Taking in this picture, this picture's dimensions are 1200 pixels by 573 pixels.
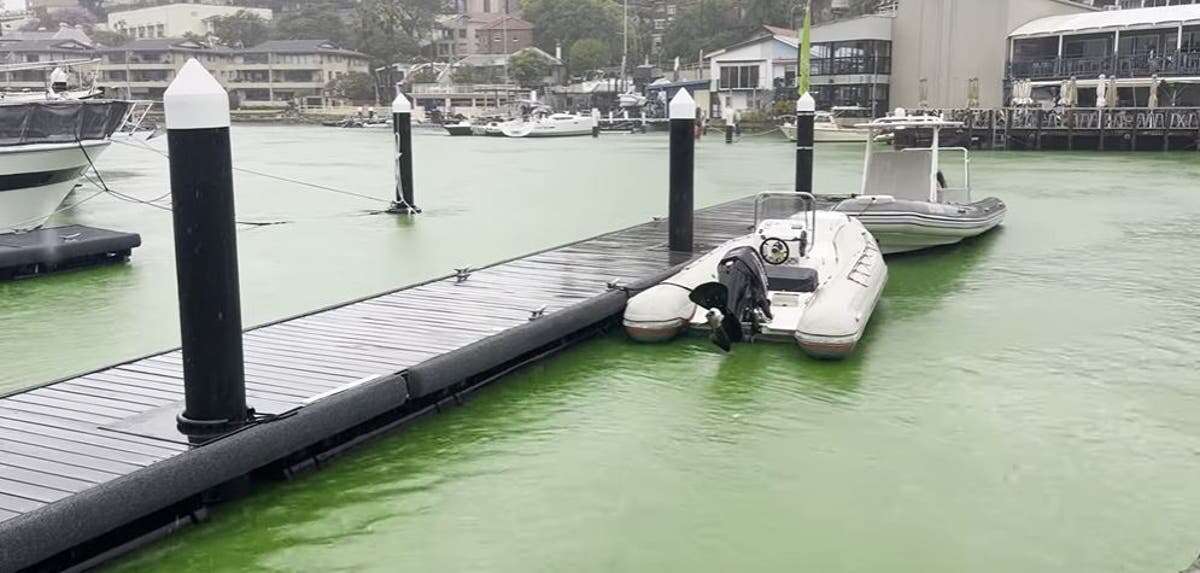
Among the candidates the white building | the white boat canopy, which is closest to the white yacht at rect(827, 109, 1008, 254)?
the white boat canopy

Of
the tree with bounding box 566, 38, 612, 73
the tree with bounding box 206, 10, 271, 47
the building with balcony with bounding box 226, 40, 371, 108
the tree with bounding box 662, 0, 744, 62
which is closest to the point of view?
the tree with bounding box 662, 0, 744, 62

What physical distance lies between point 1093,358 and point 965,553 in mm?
4652

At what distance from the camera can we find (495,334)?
814 cm

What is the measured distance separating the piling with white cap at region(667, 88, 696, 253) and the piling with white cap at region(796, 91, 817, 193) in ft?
18.2

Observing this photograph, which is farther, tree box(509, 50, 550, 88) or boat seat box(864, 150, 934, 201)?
tree box(509, 50, 550, 88)

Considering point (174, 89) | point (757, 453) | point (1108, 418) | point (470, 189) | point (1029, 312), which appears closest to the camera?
point (174, 89)

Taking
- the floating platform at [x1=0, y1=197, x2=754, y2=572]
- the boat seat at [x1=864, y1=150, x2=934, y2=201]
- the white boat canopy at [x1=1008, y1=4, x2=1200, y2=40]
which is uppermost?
the white boat canopy at [x1=1008, y1=4, x2=1200, y2=40]

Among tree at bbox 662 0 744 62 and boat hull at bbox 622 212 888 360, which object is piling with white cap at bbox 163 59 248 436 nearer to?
boat hull at bbox 622 212 888 360

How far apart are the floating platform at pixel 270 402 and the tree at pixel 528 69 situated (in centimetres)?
8025

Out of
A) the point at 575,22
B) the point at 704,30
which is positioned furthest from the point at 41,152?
the point at 575,22

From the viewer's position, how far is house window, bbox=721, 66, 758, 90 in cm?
6538

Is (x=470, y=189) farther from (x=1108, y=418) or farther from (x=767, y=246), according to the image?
(x=1108, y=418)

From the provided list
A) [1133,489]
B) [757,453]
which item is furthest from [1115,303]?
[757,453]

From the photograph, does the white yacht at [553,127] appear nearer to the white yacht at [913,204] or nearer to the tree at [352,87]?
the tree at [352,87]
